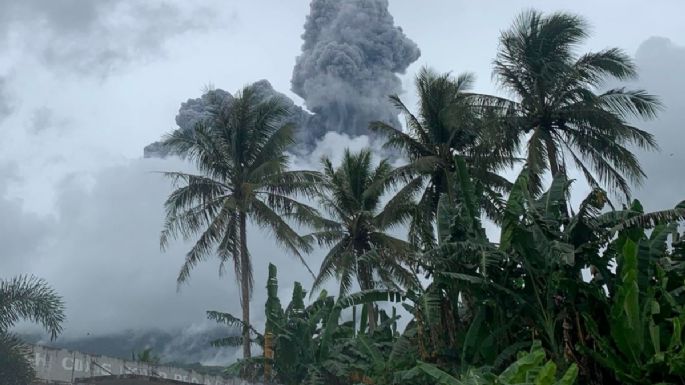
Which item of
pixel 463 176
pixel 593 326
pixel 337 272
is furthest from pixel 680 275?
pixel 337 272

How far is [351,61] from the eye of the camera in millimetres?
170125

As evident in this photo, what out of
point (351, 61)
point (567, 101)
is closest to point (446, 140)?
point (567, 101)

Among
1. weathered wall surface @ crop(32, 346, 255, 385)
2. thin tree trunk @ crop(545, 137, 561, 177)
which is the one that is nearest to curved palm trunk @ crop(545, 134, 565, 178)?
thin tree trunk @ crop(545, 137, 561, 177)

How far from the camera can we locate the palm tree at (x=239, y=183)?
103ft

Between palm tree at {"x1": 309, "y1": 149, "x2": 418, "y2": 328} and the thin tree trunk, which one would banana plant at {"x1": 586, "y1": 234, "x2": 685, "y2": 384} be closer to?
the thin tree trunk

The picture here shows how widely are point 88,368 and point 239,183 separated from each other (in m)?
10.5

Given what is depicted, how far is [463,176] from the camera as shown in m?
20.7

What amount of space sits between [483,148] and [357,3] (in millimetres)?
150996

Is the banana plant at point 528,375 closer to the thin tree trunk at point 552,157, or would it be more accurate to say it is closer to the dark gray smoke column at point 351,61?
the thin tree trunk at point 552,157

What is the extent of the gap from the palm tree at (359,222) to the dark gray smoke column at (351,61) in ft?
447

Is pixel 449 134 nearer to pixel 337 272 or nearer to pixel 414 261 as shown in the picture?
pixel 337 272

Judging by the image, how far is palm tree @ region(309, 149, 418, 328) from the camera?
3182 centimetres

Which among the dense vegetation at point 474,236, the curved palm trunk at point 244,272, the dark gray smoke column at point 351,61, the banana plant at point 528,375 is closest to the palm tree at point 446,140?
the dense vegetation at point 474,236

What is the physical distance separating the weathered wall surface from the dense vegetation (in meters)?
1.76
